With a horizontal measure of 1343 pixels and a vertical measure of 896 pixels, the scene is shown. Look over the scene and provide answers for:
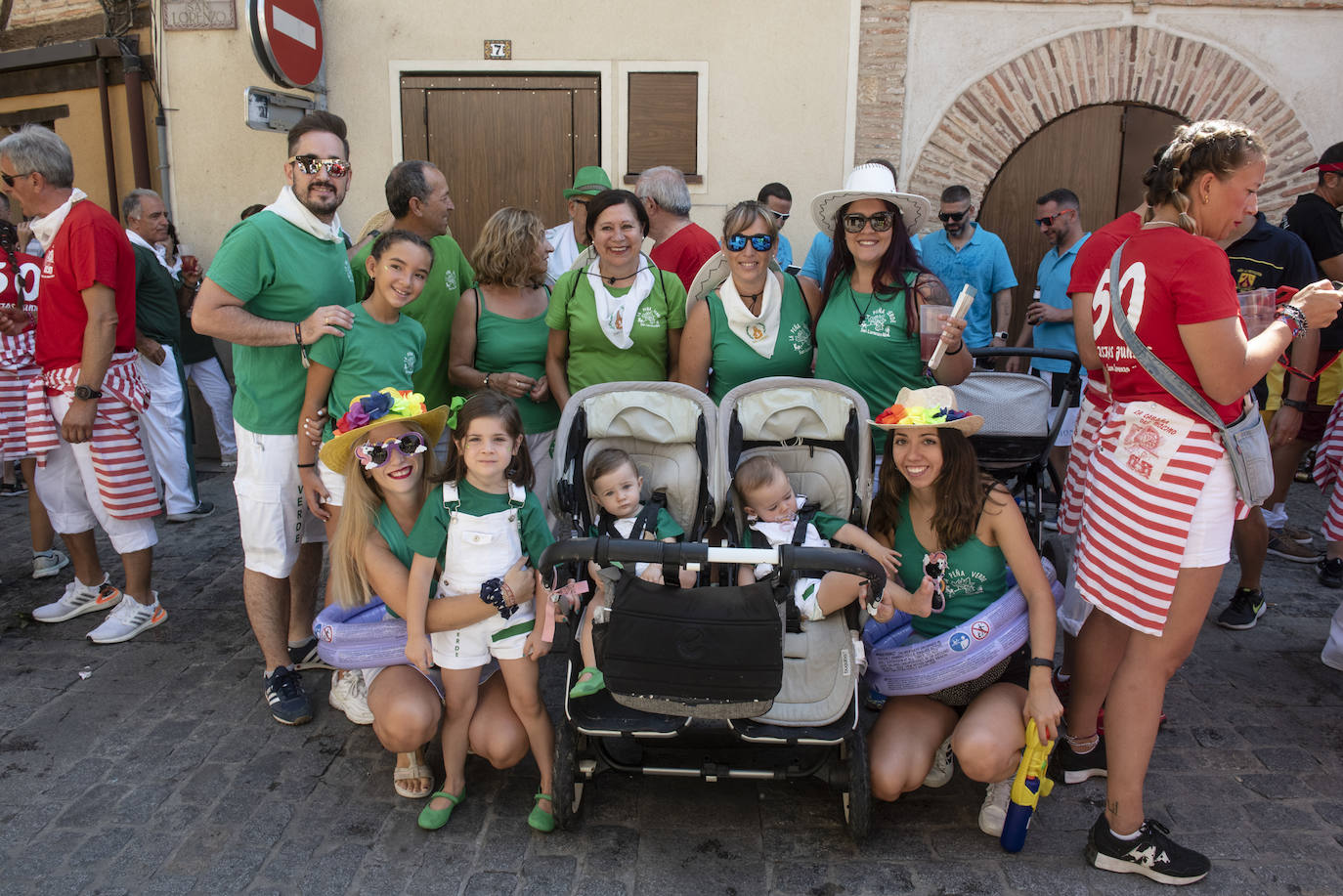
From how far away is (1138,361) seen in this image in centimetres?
266

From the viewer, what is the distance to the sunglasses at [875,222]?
3.67 meters

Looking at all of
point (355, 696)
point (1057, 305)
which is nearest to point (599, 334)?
point (355, 696)

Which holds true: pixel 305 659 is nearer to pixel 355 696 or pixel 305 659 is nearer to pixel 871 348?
pixel 355 696

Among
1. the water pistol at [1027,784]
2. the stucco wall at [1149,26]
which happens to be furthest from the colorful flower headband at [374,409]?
the stucco wall at [1149,26]

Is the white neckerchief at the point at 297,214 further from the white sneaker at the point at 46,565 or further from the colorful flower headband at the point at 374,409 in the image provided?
the white sneaker at the point at 46,565

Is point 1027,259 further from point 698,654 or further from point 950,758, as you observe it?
point 698,654

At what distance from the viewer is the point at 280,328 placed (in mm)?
3455

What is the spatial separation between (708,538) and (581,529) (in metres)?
0.47

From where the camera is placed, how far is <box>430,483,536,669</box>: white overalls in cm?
305

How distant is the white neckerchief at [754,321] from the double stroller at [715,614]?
15.4 inches

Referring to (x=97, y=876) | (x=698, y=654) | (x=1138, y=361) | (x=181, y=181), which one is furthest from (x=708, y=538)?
(x=181, y=181)

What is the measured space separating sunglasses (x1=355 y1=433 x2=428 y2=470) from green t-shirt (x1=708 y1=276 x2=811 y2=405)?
129cm

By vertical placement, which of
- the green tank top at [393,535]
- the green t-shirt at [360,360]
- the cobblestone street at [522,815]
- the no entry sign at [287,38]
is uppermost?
the no entry sign at [287,38]

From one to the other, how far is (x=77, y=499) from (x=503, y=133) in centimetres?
436
